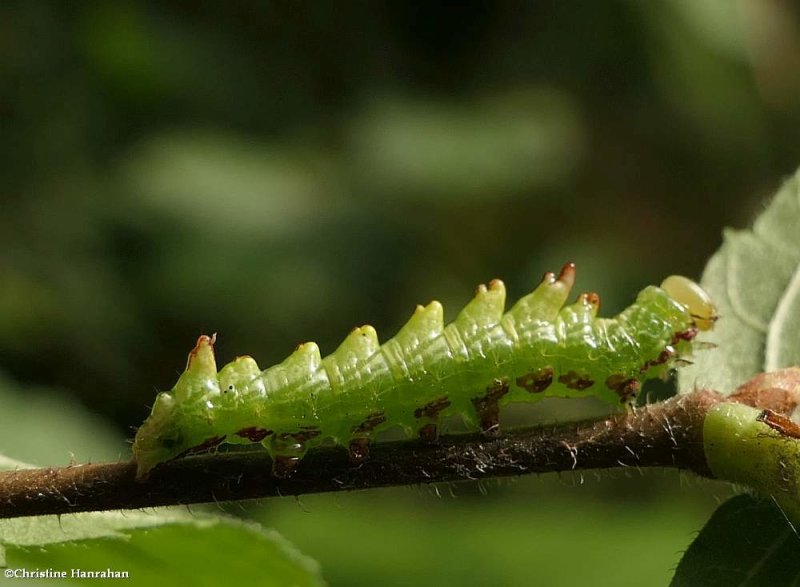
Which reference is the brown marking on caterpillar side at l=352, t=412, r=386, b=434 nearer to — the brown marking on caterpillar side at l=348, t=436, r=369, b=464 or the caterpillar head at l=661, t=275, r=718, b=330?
the brown marking on caterpillar side at l=348, t=436, r=369, b=464

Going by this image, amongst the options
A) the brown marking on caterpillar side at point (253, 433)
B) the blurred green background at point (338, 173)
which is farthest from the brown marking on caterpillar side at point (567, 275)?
the blurred green background at point (338, 173)

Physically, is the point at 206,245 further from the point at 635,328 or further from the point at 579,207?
the point at 635,328

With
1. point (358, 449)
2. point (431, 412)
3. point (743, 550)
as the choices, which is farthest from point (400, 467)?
point (743, 550)

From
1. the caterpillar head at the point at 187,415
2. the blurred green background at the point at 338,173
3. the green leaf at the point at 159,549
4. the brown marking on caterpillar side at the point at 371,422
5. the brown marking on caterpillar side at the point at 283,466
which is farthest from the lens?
the blurred green background at the point at 338,173

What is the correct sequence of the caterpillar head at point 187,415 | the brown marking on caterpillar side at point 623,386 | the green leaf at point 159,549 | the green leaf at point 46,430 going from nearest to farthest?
the caterpillar head at point 187,415
the green leaf at point 159,549
the brown marking on caterpillar side at point 623,386
the green leaf at point 46,430

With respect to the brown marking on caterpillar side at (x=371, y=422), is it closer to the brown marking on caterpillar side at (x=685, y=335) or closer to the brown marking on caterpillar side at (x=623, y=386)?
the brown marking on caterpillar side at (x=623, y=386)

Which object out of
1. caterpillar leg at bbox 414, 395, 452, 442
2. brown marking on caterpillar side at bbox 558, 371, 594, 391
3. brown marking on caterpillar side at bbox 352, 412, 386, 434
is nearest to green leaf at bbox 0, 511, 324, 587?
brown marking on caterpillar side at bbox 352, 412, 386, 434

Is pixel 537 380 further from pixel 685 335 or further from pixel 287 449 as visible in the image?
pixel 287 449
